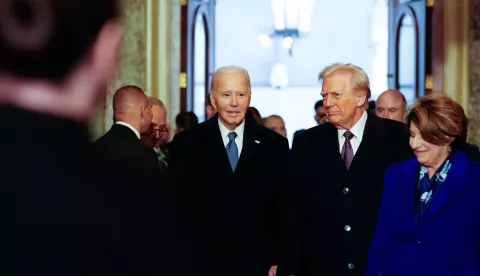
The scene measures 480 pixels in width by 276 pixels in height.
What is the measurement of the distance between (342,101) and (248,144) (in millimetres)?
625

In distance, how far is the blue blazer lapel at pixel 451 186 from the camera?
3068mm

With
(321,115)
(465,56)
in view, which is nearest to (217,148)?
(321,115)

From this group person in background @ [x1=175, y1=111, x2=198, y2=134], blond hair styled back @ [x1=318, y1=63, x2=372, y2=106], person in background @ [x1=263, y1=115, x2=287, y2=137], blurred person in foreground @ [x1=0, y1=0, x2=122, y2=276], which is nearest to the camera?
blurred person in foreground @ [x1=0, y1=0, x2=122, y2=276]

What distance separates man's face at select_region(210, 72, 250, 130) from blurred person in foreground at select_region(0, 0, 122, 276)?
3.71 m

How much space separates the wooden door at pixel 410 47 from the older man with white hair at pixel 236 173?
5898mm

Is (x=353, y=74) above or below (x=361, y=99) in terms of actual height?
above

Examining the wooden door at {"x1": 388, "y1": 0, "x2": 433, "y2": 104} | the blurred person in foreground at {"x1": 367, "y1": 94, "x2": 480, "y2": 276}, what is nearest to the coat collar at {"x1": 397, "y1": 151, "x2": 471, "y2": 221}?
the blurred person in foreground at {"x1": 367, "y1": 94, "x2": 480, "y2": 276}

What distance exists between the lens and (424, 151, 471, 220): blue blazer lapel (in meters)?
3.07

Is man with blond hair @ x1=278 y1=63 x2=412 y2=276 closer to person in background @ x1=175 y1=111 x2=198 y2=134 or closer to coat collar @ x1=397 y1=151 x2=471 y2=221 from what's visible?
coat collar @ x1=397 y1=151 x2=471 y2=221

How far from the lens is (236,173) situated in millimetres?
4105

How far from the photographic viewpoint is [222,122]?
4.26 m

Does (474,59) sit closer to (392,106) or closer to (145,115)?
(392,106)

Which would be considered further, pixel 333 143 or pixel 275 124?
pixel 275 124

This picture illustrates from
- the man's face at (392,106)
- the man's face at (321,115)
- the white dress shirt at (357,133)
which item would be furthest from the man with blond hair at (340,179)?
the man's face at (321,115)
